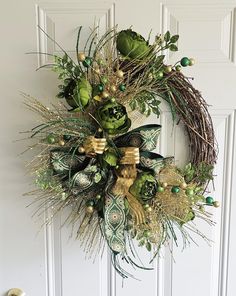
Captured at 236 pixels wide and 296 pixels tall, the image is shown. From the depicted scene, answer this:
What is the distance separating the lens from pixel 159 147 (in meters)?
1.22

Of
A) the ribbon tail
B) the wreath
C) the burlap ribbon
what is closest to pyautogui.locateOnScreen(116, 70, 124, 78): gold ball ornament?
the wreath

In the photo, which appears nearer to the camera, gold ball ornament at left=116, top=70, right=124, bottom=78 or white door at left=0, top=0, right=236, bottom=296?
gold ball ornament at left=116, top=70, right=124, bottom=78

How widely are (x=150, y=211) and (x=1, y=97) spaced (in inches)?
21.1

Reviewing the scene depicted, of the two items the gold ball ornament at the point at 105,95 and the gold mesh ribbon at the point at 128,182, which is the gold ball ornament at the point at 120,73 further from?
the gold mesh ribbon at the point at 128,182

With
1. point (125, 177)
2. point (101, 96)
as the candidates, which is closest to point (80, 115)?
point (101, 96)

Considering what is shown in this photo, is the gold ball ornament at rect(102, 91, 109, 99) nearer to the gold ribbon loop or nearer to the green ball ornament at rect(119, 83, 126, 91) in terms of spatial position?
the green ball ornament at rect(119, 83, 126, 91)

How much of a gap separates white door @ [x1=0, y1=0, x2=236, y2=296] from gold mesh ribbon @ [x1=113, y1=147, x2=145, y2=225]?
0.68 ft

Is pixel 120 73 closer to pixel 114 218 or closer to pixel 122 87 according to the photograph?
pixel 122 87

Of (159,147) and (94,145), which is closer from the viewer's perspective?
(94,145)

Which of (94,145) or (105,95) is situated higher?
(105,95)

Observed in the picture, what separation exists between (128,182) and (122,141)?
11 cm

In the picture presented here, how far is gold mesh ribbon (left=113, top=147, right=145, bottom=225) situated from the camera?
3.43 ft

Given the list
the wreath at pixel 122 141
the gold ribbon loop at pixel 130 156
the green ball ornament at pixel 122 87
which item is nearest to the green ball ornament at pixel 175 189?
the wreath at pixel 122 141

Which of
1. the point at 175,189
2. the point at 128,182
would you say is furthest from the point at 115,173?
the point at 175,189
